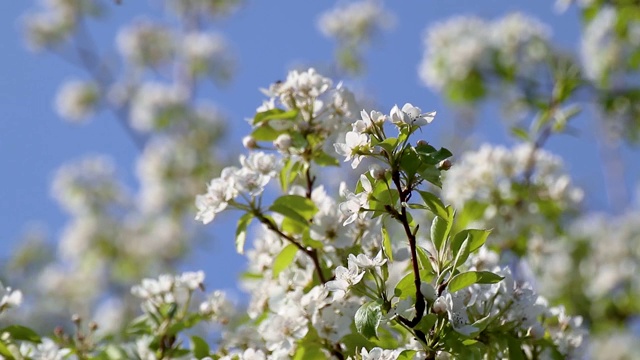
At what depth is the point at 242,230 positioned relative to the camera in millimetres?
1714

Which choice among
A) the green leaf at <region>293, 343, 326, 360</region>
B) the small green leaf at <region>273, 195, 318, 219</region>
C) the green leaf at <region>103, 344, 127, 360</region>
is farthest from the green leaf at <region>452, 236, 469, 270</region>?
the green leaf at <region>103, 344, 127, 360</region>

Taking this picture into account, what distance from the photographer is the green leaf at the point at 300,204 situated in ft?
5.48

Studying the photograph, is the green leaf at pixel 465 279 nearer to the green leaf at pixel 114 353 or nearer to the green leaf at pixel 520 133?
the green leaf at pixel 114 353

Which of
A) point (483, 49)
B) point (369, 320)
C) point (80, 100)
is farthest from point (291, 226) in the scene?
point (80, 100)

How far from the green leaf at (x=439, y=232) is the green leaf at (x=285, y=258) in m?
0.40

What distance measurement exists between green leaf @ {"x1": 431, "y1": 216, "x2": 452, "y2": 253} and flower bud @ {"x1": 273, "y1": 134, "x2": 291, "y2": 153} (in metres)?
0.47

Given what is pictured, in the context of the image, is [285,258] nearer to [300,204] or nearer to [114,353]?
[300,204]

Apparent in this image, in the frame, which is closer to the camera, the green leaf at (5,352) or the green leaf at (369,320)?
the green leaf at (369,320)

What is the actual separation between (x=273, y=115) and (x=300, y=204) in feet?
0.69

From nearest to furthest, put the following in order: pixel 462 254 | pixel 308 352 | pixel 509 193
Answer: pixel 462 254 → pixel 308 352 → pixel 509 193

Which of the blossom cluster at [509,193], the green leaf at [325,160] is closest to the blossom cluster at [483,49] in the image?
the blossom cluster at [509,193]

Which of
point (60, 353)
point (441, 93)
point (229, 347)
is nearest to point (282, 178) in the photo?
point (229, 347)

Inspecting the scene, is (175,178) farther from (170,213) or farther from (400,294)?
(400,294)

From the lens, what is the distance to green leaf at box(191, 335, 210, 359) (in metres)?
1.72
